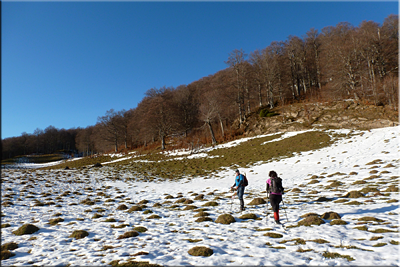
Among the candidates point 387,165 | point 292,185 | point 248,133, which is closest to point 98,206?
point 292,185

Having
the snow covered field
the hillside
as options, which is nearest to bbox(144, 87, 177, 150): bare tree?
the hillside

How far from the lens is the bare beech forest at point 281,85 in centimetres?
3447

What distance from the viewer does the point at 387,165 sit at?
13.7m

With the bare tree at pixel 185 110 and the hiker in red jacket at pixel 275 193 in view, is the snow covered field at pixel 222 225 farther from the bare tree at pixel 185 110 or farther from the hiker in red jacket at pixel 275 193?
the bare tree at pixel 185 110

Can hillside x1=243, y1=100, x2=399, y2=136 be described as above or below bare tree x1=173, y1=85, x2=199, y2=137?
below

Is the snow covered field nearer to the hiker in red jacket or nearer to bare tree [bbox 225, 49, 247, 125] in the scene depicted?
the hiker in red jacket

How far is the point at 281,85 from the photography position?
141 ft

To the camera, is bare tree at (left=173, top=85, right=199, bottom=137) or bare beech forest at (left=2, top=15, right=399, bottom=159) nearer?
bare beech forest at (left=2, top=15, right=399, bottom=159)

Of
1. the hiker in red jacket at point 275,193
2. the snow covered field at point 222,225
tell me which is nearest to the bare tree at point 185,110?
the snow covered field at point 222,225

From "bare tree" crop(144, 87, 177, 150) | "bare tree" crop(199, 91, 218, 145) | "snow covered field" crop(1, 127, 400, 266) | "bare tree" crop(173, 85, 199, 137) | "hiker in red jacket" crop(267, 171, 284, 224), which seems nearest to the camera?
"snow covered field" crop(1, 127, 400, 266)

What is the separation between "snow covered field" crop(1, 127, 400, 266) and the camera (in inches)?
203

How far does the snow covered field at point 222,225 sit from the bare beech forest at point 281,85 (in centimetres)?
2265

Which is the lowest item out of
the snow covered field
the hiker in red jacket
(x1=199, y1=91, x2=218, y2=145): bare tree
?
the snow covered field

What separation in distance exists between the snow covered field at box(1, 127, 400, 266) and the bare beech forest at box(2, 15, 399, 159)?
2265 cm
